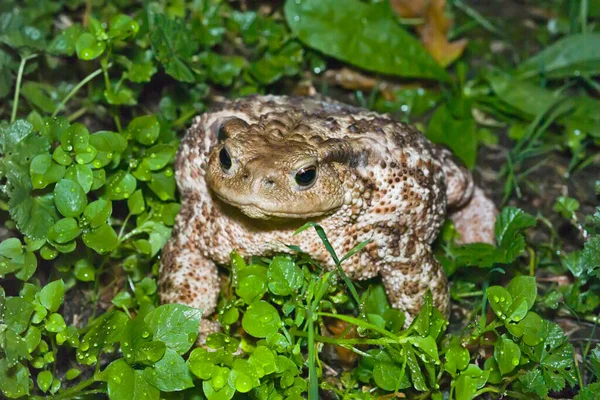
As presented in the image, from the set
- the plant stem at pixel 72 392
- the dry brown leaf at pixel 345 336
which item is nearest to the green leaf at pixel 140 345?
the plant stem at pixel 72 392

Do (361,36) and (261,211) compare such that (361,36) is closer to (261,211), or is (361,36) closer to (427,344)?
(261,211)

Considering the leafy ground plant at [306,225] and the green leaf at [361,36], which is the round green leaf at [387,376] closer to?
the leafy ground plant at [306,225]

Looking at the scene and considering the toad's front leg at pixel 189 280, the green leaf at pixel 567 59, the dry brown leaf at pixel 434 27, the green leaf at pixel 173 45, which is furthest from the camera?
the dry brown leaf at pixel 434 27

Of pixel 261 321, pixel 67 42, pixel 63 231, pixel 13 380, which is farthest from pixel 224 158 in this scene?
pixel 67 42

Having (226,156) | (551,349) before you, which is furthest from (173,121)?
(551,349)

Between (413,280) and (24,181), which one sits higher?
(24,181)

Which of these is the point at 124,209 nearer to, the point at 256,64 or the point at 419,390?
the point at 256,64

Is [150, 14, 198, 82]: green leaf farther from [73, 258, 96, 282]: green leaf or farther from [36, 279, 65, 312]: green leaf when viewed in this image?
[36, 279, 65, 312]: green leaf
